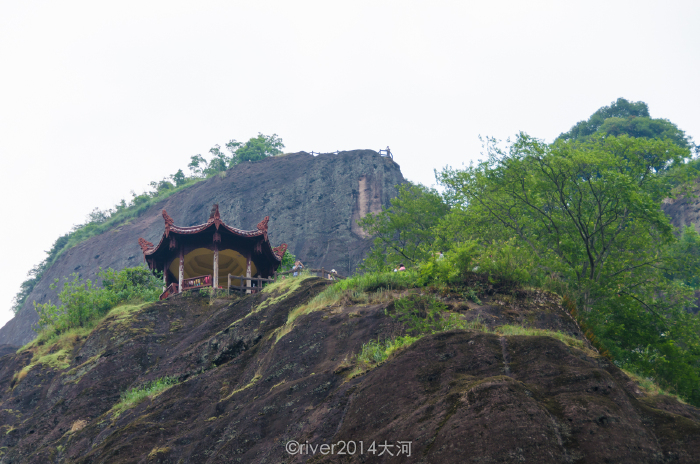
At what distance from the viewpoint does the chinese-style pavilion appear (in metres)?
28.8

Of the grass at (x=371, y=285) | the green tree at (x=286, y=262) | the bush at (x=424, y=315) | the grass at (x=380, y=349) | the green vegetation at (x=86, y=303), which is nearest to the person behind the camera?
the grass at (x=380, y=349)

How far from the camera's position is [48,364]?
23.9m

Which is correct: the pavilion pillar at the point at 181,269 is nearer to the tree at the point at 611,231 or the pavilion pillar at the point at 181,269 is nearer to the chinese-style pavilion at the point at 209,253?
the chinese-style pavilion at the point at 209,253

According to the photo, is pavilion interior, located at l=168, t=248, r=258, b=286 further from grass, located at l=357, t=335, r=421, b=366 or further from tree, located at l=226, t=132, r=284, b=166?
tree, located at l=226, t=132, r=284, b=166

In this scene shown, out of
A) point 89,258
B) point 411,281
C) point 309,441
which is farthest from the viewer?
point 89,258

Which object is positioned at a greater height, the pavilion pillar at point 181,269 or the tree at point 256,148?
the tree at point 256,148

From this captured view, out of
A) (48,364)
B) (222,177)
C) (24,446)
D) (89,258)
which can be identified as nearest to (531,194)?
(24,446)

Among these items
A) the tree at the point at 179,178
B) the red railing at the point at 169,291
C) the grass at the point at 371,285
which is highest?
the tree at the point at 179,178

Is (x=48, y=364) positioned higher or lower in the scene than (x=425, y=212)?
lower

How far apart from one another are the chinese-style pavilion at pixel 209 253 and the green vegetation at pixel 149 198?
4604 cm

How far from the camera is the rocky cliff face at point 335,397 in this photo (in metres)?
7.78

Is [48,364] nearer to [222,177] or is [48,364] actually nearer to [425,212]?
[425,212]

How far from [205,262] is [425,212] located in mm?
12866

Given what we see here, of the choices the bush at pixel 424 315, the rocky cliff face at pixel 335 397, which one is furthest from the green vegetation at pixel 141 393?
the bush at pixel 424 315
